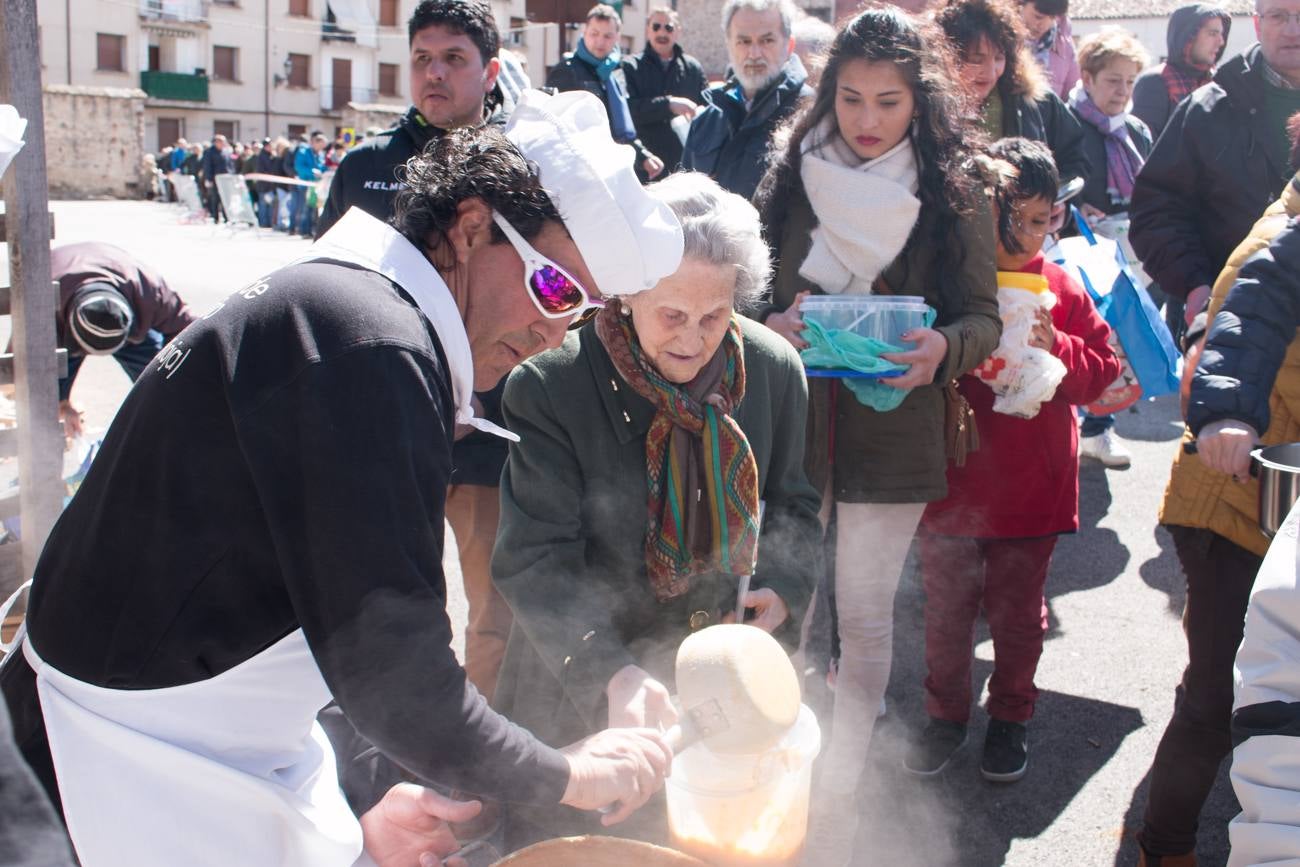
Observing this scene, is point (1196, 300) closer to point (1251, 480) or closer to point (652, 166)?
point (1251, 480)

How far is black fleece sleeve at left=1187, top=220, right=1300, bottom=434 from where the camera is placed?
106 inches

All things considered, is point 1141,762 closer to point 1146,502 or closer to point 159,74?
point 1146,502

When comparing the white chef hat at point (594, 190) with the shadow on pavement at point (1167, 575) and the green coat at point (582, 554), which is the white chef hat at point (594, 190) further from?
the shadow on pavement at point (1167, 575)

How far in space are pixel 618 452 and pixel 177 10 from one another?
2189 inches

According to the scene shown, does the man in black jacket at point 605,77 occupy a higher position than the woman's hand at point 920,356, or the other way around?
the man in black jacket at point 605,77

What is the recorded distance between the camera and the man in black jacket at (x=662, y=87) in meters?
7.49

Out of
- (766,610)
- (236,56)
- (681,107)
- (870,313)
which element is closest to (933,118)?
(870,313)

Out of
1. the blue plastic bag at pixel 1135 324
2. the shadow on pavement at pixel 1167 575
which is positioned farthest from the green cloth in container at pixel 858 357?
the shadow on pavement at pixel 1167 575

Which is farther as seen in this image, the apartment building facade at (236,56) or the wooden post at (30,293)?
the apartment building facade at (236,56)

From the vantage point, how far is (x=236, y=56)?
52281mm

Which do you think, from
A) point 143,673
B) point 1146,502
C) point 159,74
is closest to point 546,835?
point 143,673

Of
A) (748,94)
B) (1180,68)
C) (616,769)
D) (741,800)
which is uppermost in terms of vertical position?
(1180,68)

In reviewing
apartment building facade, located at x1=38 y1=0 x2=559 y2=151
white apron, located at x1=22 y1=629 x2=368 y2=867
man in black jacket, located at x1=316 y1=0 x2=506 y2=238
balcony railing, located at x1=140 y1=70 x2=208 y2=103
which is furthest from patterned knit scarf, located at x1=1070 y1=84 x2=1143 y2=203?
balcony railing, located at x1=140 y1=70 x2=208 y2=103

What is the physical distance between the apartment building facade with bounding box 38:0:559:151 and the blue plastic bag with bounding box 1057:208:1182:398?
45.0m
